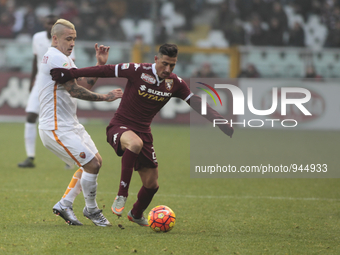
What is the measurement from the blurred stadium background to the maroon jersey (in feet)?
35.1

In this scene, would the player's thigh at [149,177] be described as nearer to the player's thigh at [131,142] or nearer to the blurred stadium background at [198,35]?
the player's thigh at [131,142]

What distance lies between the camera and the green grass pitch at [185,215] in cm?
407

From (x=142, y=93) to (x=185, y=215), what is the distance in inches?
59.5

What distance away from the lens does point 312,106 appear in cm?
1509

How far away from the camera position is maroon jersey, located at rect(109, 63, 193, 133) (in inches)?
189

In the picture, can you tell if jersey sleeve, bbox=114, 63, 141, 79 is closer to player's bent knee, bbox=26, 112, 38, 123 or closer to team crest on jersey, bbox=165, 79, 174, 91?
team crest on jersey, bbox=165, 79, 174, 91

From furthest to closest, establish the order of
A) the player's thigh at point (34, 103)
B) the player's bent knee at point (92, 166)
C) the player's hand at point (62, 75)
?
the player's thigh at point (34, 103) < the player's bent knee at point (92, 166) < the player's hand at point (62, 75)

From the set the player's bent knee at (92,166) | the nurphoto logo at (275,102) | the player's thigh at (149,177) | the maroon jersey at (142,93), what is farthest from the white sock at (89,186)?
the nurphoto logo at (275,102)

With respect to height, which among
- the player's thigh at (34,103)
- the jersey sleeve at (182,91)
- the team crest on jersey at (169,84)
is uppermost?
the team crest on jersey at (169,84)

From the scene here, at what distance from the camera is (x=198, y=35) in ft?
67.6

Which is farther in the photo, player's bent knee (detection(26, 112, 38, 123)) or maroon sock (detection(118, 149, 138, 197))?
player's bent knee (detection(26, 112, 38, 123))

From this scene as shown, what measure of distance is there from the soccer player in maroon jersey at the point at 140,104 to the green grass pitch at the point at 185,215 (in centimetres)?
54

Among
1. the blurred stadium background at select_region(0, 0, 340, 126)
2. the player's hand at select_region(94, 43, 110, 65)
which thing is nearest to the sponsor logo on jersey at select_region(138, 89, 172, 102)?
the player's hand at select_region(94, 43, 110, 65)

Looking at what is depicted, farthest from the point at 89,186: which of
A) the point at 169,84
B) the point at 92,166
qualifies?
the point at 169,84
